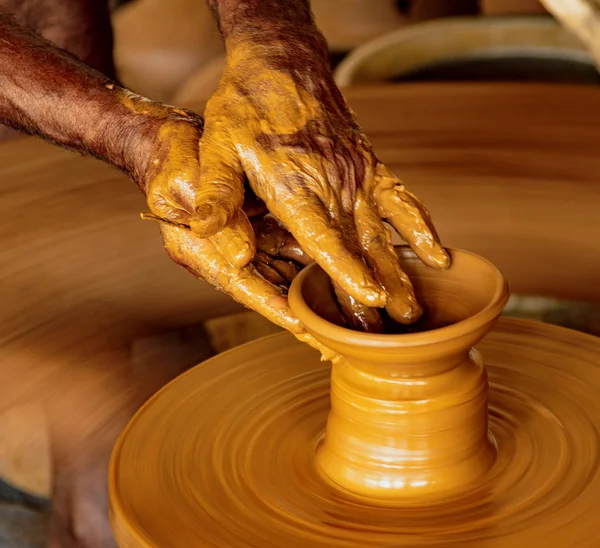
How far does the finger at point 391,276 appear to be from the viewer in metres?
1.15

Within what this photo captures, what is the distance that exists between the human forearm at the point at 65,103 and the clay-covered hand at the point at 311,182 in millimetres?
151

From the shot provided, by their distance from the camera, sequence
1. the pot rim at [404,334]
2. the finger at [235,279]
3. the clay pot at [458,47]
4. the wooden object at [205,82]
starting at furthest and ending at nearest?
the wooden object at [205,82], the clay pot at [458,47], the finger at [235,279], the pot rim at [404,334]

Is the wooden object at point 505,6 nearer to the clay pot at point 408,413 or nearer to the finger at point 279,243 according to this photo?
the finger at point 279,243

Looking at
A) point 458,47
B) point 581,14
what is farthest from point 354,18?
point 581,14

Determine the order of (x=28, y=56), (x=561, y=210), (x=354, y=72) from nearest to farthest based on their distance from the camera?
(x=28, y=56), (x=561, y=210), (x=354, y=72)

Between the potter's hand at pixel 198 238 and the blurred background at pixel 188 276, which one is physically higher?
the potter's hand at pixel 198 238

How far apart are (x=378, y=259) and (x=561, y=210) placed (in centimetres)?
71

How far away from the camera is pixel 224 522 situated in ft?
3.45

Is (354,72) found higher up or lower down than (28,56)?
lower down

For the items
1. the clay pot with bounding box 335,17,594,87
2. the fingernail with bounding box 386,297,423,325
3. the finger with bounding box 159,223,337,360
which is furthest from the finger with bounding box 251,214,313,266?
the clay pot with bounding box 335,17,594,87

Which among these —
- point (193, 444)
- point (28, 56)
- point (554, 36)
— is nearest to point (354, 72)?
point (554, 36)

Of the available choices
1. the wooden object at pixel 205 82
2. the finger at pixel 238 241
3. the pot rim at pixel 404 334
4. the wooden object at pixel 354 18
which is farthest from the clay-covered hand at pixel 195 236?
the wooden object at pixel 354 18

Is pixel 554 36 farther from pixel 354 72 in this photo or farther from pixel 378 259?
pixel 378 259

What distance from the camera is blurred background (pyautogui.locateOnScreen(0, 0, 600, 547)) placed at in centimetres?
140
